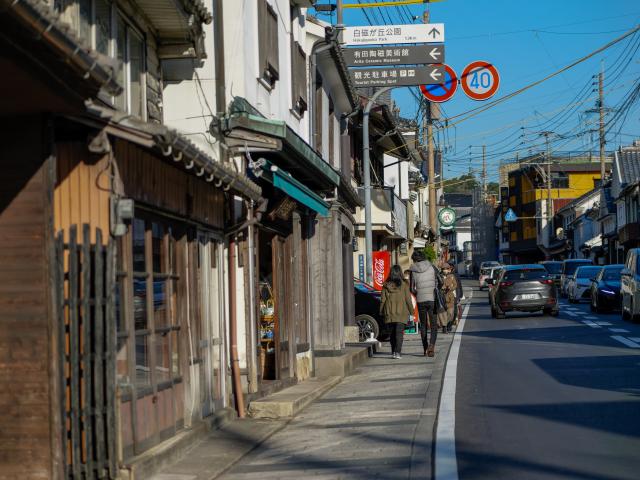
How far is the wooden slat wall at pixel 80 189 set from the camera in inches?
293

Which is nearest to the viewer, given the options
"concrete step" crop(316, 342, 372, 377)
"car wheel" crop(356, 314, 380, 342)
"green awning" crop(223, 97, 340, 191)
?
"green awning" crop(223, 97, 340, 191)

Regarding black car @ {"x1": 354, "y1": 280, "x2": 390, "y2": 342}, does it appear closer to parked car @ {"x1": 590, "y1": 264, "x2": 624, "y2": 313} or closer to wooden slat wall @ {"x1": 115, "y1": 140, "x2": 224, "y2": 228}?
parked car @ {"x1": 590, "y1": 264, "x2": 624, "y2": 313}

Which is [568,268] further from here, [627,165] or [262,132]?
[262,132]

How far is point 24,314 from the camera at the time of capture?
7.11 metres

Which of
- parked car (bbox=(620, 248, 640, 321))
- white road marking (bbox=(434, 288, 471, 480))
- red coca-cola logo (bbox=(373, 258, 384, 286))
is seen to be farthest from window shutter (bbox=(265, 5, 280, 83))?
red coca-cola logo (bbox=(373, 258, 384, 286))

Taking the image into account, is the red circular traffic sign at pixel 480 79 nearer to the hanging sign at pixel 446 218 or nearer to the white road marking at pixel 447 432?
the white road marking at pixel 447 432

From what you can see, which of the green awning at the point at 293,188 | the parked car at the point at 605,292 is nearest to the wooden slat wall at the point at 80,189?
the green awning at the point at 293,188

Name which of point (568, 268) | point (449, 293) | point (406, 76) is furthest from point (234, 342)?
point (568, 268)

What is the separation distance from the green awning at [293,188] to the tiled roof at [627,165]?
6149 centimetres

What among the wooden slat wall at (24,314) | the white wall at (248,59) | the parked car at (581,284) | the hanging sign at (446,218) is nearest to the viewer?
the wooden slat wall at (24,314)

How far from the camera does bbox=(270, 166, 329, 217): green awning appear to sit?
1241cm

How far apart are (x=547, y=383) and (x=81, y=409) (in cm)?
774

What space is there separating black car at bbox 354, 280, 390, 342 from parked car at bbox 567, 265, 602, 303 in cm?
2105

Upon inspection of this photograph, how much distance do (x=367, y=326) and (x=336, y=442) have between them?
14.8 m
